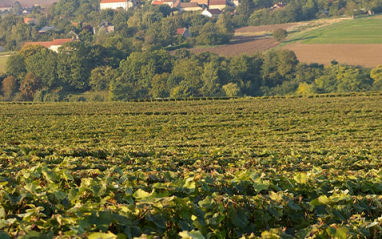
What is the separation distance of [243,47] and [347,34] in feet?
95.6

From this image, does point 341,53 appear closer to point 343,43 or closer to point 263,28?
point 343,43

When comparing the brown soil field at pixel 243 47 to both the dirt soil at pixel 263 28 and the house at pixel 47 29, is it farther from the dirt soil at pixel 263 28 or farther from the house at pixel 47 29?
the house at pixel 47 29

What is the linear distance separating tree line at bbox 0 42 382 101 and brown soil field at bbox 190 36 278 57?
16077 millimetres

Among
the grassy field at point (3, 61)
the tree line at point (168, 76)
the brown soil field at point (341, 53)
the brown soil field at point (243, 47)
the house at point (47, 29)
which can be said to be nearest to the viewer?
the tree line at point (168, 76)

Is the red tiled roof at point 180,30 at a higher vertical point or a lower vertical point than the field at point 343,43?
higher

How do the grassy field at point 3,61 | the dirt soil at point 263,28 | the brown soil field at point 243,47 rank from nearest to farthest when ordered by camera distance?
the grassy field at point 3,61, the brown soil field at point 243,47, the dirt soil at point 263,28

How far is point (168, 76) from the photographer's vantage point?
336ft

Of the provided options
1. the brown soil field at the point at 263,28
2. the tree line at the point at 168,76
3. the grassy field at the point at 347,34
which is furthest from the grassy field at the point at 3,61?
the grassy field at the point at 347,34

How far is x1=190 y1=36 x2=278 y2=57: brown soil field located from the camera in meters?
127

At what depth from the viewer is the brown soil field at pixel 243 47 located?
12706 cm

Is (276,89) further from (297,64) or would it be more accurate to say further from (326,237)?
(326,237)

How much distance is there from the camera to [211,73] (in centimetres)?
9881

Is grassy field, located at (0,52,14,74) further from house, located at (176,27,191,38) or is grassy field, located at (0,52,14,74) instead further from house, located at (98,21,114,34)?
house, located at (176,27,191,38)

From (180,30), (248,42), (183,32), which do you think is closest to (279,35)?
(248,42)
